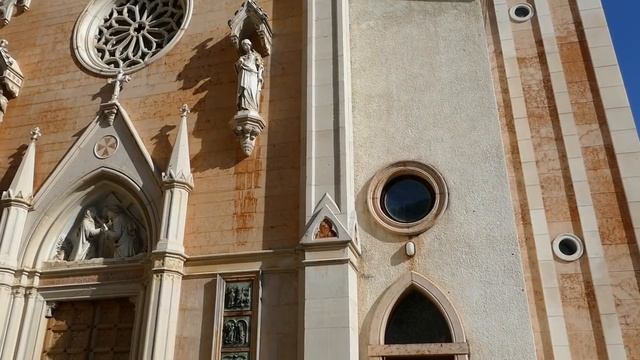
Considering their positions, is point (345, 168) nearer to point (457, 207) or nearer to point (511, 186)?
point (457, 207)

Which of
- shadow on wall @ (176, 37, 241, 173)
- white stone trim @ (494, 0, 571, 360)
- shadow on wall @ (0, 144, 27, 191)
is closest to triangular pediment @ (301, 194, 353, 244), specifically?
shadow on wall @ (176, 37, 241, 173)

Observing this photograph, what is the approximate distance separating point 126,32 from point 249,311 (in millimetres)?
7739

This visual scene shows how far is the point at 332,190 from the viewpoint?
988 cm

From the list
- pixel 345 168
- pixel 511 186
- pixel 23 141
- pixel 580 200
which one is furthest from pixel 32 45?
pixel 580 200

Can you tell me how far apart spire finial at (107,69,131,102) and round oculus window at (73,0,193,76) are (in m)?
0.25

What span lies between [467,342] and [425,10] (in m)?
6.66

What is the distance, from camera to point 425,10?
1165 centimetres

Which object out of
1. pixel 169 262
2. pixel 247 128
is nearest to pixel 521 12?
pixel 247 128

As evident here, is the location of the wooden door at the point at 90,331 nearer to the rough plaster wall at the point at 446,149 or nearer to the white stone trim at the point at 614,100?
the rough plaster wall at the point at 446,149

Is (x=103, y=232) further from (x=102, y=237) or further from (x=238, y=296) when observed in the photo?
(x=238, y=296)

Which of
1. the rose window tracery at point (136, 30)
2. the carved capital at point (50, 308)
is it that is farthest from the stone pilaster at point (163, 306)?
the rose window tracery at point (136, 30)

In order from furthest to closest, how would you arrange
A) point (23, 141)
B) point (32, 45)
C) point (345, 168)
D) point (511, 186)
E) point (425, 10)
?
point (32, 45) → point (23, 141) → point (425, 10) → point (511, 186) → point (345, 168)

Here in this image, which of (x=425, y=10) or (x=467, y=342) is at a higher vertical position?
(x=425, y=10)

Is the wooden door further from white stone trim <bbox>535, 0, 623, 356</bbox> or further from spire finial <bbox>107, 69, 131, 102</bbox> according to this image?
white stone trim <bbox>535, 0, 623, 356</bbox>
